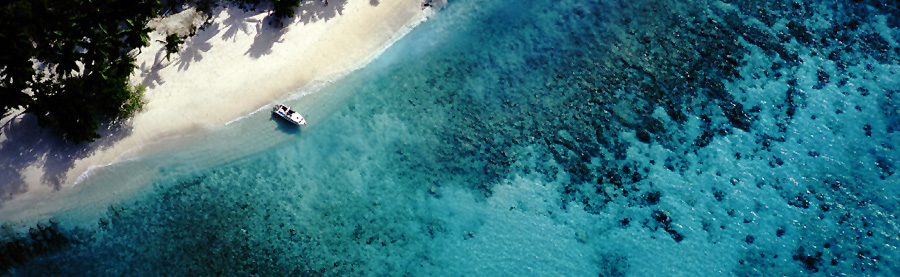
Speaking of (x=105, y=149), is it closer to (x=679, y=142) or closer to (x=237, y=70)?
(x=237, y=70)

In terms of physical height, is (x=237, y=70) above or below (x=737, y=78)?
above

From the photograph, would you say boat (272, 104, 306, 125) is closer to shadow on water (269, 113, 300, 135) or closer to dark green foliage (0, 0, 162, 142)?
shadow on water (269, 113, 300, 135)

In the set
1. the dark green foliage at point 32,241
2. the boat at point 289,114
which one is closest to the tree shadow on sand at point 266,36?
the boat at point 289,114

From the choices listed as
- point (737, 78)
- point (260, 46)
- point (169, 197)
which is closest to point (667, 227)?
point (737, 78)

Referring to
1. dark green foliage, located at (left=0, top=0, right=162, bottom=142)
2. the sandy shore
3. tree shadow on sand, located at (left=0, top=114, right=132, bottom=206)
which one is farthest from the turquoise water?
dark green foliage, located at (left=0, top=0, right=162, bottom=142)

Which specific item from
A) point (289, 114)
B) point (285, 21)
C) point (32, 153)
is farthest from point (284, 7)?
point (32, 153)

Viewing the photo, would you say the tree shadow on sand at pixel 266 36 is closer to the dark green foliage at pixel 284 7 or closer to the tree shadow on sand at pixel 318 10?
the dark green foliage at pixel 284 7
